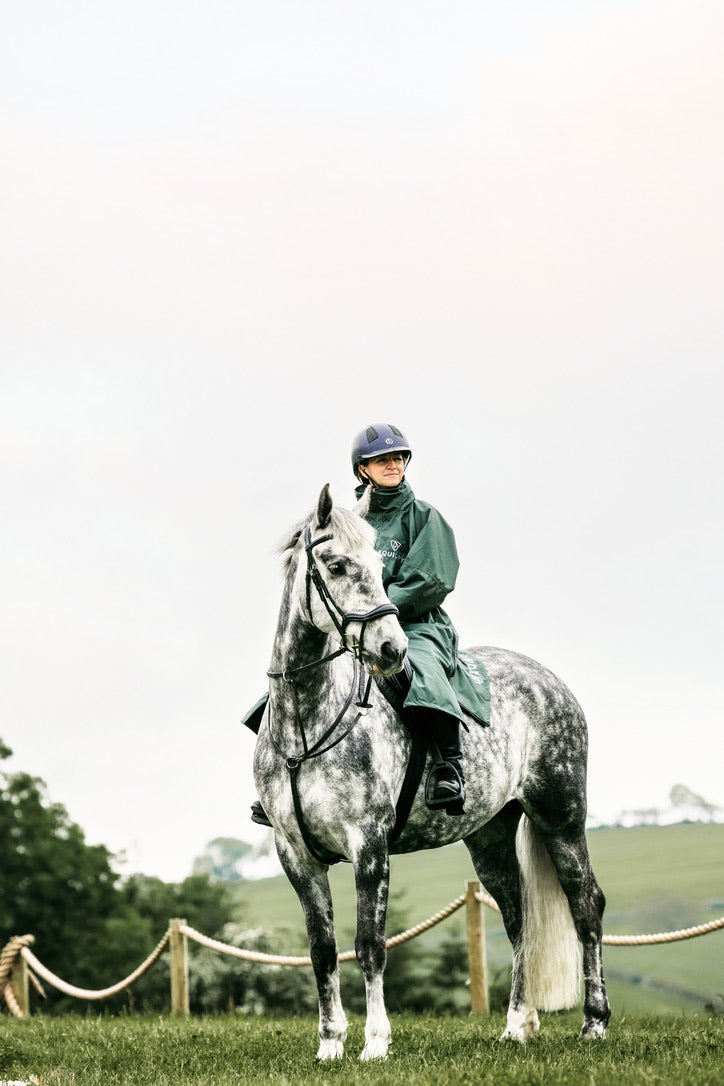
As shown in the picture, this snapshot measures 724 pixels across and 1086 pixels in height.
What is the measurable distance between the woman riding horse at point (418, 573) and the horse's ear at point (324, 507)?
0.44 meters

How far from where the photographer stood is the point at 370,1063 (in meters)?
5.69

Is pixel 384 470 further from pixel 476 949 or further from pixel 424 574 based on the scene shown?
pixel 476 949

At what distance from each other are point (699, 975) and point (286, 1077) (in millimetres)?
9860

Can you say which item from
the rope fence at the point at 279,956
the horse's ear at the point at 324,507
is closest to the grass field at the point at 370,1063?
the rope fence at the point at 279,956

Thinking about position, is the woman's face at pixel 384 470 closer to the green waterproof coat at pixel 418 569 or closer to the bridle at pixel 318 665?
the green waterproof coat at pixel 418 569

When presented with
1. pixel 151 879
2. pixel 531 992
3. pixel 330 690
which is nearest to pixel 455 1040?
pixel 531 992

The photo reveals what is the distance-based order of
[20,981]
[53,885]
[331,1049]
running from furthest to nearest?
[53,885] → [20,981] → [331,1049]

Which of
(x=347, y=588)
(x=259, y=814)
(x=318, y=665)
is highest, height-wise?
(x=347, y=588)

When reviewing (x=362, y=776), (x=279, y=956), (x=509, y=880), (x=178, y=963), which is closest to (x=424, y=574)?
(x=362, y=776)

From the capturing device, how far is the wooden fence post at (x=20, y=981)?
12930 mm

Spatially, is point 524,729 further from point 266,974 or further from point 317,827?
point 266,974

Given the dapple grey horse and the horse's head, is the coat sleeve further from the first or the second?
the horse's head

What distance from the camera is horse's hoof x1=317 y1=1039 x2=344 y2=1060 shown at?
613cm

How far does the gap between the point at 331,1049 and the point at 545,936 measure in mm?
1935
